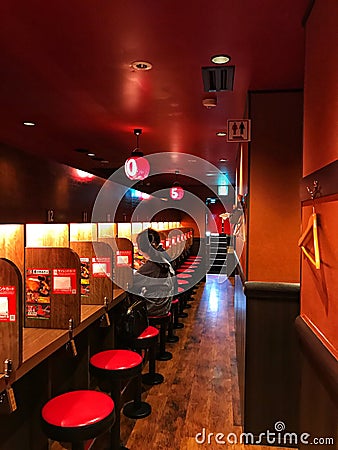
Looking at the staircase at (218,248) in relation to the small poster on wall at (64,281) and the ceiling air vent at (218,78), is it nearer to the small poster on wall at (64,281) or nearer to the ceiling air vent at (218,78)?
the ceiling air vent at (218,78)

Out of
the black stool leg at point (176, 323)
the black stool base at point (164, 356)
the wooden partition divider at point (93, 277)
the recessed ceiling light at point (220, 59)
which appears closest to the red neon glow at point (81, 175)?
the black stool leg at point (176, 323)

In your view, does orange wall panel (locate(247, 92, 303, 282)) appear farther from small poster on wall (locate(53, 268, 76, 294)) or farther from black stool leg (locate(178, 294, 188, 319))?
black stool leg (locate(178, 294, 188, 319))

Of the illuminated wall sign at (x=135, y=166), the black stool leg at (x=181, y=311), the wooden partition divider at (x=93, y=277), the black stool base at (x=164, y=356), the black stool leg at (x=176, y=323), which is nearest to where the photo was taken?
the wooden partition divider at (x=93, y=277)

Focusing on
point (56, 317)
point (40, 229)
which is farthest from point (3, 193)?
point (56, 317)

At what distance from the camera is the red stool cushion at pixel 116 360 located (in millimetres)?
2668

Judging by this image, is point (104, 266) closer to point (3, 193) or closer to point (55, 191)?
point (3, 193)

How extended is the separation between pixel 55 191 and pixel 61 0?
342 centimetres

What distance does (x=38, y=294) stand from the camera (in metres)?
2.56

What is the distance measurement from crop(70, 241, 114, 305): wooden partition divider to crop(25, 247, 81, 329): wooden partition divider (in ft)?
2.22

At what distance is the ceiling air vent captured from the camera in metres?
2.66

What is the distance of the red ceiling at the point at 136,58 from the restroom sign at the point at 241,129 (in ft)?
0.90

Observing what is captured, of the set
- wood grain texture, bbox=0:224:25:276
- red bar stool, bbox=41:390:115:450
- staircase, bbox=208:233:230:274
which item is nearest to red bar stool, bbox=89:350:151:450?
red bar stool, bbox=41:390:115:450

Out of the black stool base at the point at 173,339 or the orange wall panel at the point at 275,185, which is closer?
the orange wall panel at the point at 275,185

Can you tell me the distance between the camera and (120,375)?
264 centimetres
